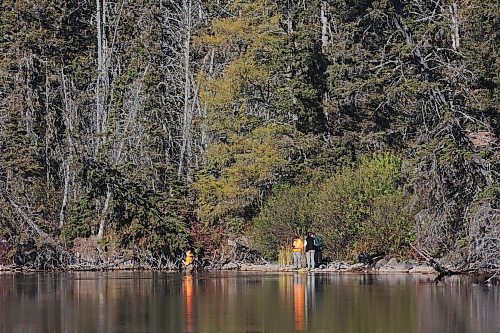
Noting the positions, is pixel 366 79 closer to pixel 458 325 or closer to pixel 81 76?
pixel 81 76

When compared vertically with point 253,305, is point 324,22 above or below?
above

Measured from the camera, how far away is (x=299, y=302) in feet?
91.4

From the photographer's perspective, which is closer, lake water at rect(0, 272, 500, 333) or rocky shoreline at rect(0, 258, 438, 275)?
lake water at rect(0, 272, 500, 333)

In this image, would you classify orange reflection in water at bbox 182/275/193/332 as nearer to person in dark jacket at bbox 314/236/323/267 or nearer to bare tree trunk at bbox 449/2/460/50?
person in dark jacket at bbox 314/236/323/267

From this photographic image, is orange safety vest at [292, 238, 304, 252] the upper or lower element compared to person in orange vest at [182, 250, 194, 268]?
upper

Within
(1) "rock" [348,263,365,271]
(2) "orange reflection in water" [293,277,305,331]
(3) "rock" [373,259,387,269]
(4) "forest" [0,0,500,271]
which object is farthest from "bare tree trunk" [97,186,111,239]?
(2) "orange reflection in water" [293,277,305,331]

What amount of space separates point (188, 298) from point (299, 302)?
12.6 feet

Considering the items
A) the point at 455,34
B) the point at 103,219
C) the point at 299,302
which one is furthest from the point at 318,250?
the point at 299,302

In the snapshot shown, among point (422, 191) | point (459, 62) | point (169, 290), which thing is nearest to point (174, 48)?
point (459, 62)

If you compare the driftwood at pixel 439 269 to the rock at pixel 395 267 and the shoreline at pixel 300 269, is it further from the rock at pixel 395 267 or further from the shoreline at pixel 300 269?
the rock at pixel 395 267

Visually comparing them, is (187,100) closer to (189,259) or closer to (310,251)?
(189,259)

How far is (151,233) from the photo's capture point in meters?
48.7

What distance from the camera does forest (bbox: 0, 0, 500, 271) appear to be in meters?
43.2

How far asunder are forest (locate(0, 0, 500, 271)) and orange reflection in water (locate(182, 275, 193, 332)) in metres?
7.85
